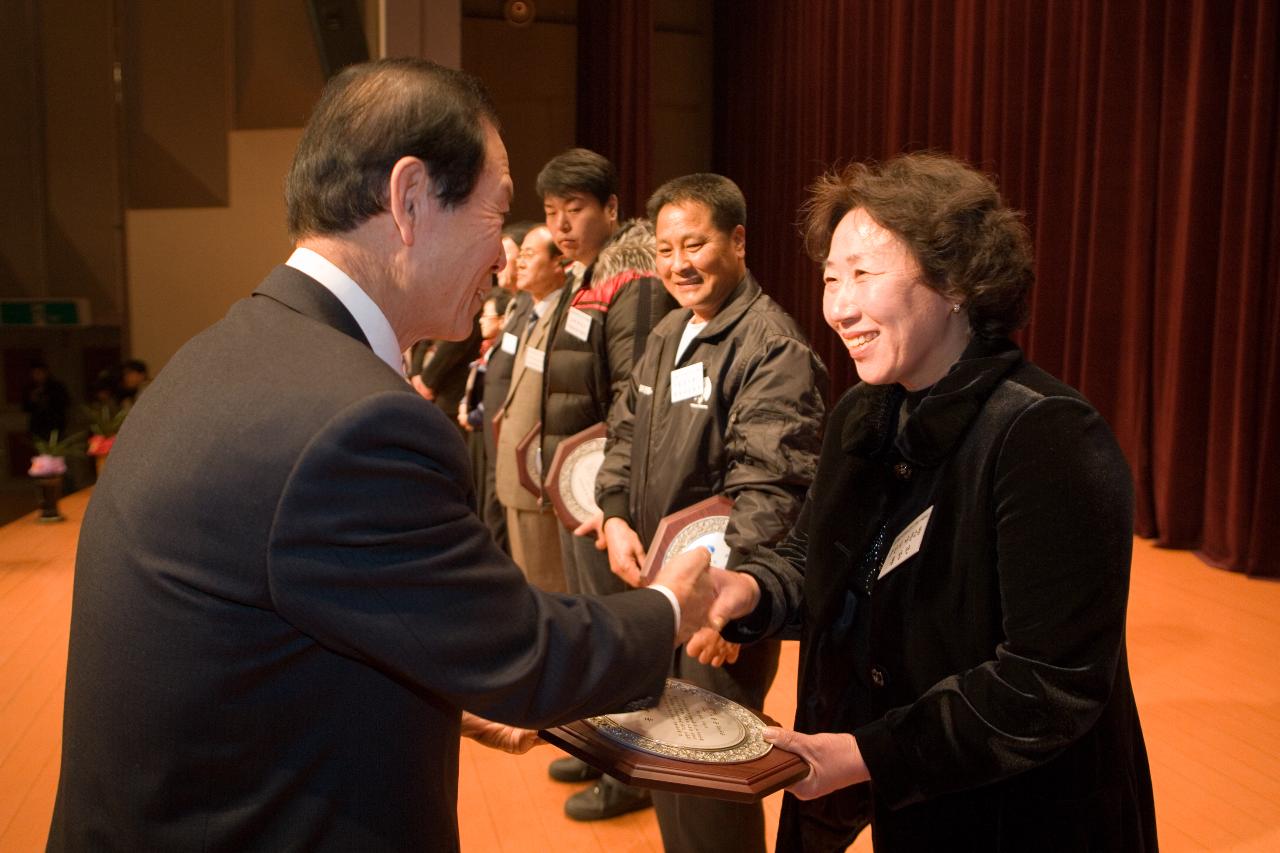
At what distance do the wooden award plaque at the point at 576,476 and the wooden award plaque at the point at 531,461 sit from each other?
390mm

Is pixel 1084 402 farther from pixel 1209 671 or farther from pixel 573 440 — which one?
pixel 1209 671

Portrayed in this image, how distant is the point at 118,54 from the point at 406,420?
9626 mm

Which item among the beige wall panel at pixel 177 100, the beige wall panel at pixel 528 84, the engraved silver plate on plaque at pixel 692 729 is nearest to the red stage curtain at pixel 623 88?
the beige wall panel at pixel 528 84

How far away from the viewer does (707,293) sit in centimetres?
239

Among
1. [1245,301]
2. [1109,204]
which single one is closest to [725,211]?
[1245,301]

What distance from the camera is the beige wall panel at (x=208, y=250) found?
8.51 m

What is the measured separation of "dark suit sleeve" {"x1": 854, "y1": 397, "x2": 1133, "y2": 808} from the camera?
1141 millimetres

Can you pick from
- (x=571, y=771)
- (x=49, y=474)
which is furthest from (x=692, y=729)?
(x=49, y=474)

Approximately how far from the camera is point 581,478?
288 cm

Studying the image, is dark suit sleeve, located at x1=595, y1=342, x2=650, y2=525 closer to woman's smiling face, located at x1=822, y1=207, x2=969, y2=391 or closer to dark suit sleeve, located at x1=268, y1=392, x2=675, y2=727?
woman's smiling face, located at x1=822, y1=207, x2=969, y2=391

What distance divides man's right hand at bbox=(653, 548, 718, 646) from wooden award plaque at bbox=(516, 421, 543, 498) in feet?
6.84

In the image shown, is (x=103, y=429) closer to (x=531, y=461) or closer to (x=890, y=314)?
(x=531, y=461)

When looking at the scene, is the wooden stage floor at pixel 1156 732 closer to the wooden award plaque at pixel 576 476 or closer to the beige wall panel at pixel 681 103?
the wooden award plaque at pixel 576 476

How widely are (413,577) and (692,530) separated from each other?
121 cm
